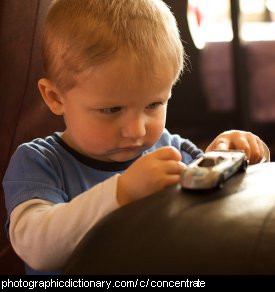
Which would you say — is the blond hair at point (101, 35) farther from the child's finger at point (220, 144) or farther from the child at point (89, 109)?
the child's finger at point (220, 144)

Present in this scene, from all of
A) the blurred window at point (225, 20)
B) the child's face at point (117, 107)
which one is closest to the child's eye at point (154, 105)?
the child's face at point (117, 107)

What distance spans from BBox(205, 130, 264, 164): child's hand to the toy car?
216 millimetres

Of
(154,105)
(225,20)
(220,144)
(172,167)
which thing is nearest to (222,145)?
(220,144)

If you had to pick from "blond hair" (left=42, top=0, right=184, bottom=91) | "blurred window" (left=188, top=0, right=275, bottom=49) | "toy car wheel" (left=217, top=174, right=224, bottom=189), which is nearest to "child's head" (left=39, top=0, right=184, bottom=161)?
"blond hair" (left=42, top=0, right=184, bottom=91)

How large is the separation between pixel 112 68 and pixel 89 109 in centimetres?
7

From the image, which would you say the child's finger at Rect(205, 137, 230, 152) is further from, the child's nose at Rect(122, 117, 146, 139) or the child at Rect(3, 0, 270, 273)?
the child's nose at Rect(122, 117, 146, 139)

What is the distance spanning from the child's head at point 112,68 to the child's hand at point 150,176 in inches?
5.4

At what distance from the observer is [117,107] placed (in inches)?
30.5

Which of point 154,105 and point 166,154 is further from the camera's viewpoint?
point 154,105

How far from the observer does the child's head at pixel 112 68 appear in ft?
2.50

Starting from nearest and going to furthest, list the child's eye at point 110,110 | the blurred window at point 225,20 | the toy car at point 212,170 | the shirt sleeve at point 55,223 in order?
1. the toy car at point 212,170
2. the shirt sleeve at point 55,223
3. the child's eye at point 110,110
4. the blurred window at point 225,20

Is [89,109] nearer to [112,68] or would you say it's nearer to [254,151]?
[112,68]
